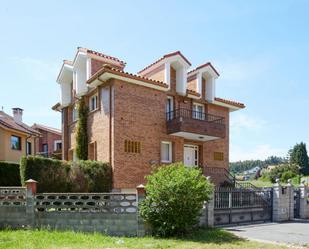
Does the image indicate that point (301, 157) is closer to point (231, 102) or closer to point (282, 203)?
point (231, 102)

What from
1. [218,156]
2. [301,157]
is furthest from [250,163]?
[218,156]

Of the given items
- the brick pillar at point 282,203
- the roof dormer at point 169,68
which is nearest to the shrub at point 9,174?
the roof dormer at point 169,68

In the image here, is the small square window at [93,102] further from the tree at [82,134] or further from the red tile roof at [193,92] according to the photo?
the red tile roof at [193,92]

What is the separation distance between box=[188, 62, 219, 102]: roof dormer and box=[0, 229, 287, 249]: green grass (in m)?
14.6

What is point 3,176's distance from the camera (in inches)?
892

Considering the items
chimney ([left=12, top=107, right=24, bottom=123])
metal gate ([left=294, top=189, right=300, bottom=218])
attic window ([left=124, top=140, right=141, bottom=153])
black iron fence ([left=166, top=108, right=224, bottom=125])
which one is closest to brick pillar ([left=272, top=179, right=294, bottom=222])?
metal gate ([left=294, top=189, right=300, bottom=218])

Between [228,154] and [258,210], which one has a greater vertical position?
[228,154]

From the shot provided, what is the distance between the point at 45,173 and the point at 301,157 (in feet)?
258

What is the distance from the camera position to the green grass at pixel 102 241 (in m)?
10.3

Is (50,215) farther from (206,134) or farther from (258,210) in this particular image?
(206,134)

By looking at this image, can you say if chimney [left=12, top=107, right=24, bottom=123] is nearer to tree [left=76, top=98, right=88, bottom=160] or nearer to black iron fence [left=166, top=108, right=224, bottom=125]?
tree [left=76, top=98, right=88, bottom=160]

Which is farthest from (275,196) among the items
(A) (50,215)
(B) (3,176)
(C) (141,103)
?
(B) (3,176)

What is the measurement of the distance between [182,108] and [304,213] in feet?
32.5

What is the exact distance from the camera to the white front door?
81.5ft
